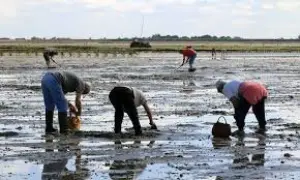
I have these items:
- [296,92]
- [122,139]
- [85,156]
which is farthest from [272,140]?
[296,92]

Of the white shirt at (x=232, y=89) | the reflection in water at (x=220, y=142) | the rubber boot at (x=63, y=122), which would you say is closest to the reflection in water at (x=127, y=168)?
the reflection in water at (x=220, y=142)

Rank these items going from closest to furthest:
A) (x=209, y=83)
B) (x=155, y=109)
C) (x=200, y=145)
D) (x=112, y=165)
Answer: (x=112, y=165), (x=200, y=145), (x=155, y=109), (x=209, y=83)

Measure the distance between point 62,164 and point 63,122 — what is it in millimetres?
3690

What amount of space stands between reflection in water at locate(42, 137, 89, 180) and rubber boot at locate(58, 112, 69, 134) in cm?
105

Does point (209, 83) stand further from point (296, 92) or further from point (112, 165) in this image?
point (112, 165)

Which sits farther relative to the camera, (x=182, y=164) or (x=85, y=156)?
(x=85, y=156)

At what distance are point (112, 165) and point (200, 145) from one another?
111 inches

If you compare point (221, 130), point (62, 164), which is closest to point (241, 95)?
point (221, 130)

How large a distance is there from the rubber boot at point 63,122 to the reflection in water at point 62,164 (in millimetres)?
1050

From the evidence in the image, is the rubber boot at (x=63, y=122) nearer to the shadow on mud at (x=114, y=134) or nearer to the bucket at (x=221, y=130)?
the shadow on mud at (x=114, y=134)

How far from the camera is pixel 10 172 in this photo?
33.9ft

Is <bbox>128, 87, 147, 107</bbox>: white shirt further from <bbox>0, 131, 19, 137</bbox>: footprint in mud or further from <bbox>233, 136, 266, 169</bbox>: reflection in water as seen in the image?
<bbox>0, 131, 19, 137</bbox>: footprint in mud

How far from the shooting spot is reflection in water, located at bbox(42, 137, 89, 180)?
10102mm

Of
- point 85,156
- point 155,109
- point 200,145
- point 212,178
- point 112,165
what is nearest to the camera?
point 212,178
